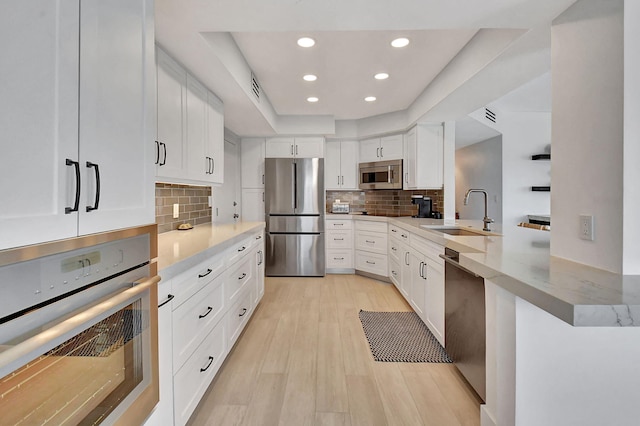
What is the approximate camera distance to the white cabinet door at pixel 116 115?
0.85m

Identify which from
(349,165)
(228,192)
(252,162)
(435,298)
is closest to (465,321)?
(435,298)

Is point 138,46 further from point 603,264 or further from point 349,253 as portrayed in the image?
point 349,253

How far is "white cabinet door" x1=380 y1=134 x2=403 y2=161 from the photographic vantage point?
4594mm

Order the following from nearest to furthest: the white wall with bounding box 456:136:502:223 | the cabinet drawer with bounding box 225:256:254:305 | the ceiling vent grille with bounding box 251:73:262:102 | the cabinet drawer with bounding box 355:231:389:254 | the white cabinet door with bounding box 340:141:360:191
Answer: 1. the cabinet drawer with bounding box 225:256:254:305
2. the ceiling vent grille with bounding box 251:73:262:102
3. the cabinet drawer with bounding box 355:231:389:254
4. the white cabinet door with bounding box 340:141:360:191
5. the white wall with bounding box 456:136:502:223

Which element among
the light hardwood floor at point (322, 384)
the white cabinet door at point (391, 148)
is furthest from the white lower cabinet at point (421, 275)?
the white cabinet door at point (391, 148)

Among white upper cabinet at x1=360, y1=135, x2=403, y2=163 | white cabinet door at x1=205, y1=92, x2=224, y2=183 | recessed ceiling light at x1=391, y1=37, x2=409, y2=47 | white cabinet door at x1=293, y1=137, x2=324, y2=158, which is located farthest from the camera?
white cabinet door at x1=293, y1=137, x2=324, y2=158

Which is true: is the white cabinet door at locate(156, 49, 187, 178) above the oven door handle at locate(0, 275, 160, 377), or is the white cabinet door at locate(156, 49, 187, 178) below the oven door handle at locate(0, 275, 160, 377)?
above

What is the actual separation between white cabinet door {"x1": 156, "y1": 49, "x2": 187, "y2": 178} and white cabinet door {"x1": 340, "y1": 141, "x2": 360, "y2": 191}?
10.5 feet

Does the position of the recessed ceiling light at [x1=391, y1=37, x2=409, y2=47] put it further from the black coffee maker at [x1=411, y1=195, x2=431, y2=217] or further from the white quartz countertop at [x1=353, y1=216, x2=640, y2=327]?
the black coffee maker at [x1=411, y1=195, x2=431, y2=217]

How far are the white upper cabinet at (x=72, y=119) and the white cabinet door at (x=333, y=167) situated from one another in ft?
13.5

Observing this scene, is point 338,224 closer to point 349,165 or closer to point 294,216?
point 294,216

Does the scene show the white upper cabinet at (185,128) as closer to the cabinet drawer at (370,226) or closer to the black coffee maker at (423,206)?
the cabinet drawer at (370,226)

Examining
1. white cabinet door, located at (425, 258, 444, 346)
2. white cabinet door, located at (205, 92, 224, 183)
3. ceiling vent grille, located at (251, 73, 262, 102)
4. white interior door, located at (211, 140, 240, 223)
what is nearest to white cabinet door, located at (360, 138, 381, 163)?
white interior door, located at (211, 140, 240, 223)

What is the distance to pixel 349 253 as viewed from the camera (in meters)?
4.95
